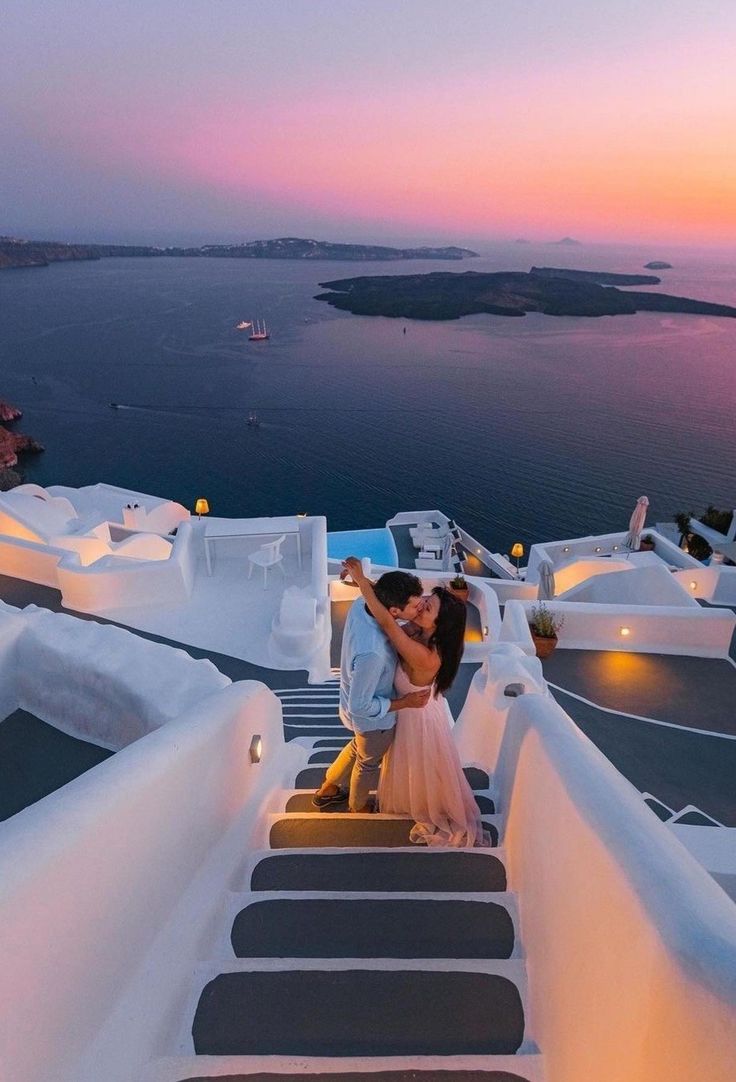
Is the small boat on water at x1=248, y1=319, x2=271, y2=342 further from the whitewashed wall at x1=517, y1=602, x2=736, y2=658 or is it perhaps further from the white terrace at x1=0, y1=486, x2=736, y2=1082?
the white terrace at x1=0, y1=486, x2=736, y2=1082

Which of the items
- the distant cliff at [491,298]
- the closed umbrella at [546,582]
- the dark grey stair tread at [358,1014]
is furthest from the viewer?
the distant cliff at [491,298]

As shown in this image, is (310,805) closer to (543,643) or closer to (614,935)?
(614,935)

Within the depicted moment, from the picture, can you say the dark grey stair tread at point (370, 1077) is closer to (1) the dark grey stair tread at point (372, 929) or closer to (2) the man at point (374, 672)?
(1) the dark grey stair tread at point (372, 929)

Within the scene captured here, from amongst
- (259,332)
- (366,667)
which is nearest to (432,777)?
(366,667)

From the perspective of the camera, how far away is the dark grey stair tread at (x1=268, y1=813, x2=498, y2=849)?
2863 mm

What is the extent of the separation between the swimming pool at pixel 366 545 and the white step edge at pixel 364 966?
64.0 feet

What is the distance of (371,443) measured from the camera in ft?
152

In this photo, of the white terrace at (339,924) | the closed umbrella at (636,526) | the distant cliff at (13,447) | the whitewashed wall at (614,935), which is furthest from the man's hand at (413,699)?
the distant cliff at (13,447)

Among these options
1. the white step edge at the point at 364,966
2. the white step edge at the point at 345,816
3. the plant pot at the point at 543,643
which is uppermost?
the white step edge at the point at 364,966

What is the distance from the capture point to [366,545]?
23.3 metres

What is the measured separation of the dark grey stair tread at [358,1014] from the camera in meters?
1.73

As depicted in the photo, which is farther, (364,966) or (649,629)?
(649,629)

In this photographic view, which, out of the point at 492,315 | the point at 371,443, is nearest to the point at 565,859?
the point at 371,443

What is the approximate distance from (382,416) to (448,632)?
4977cm
